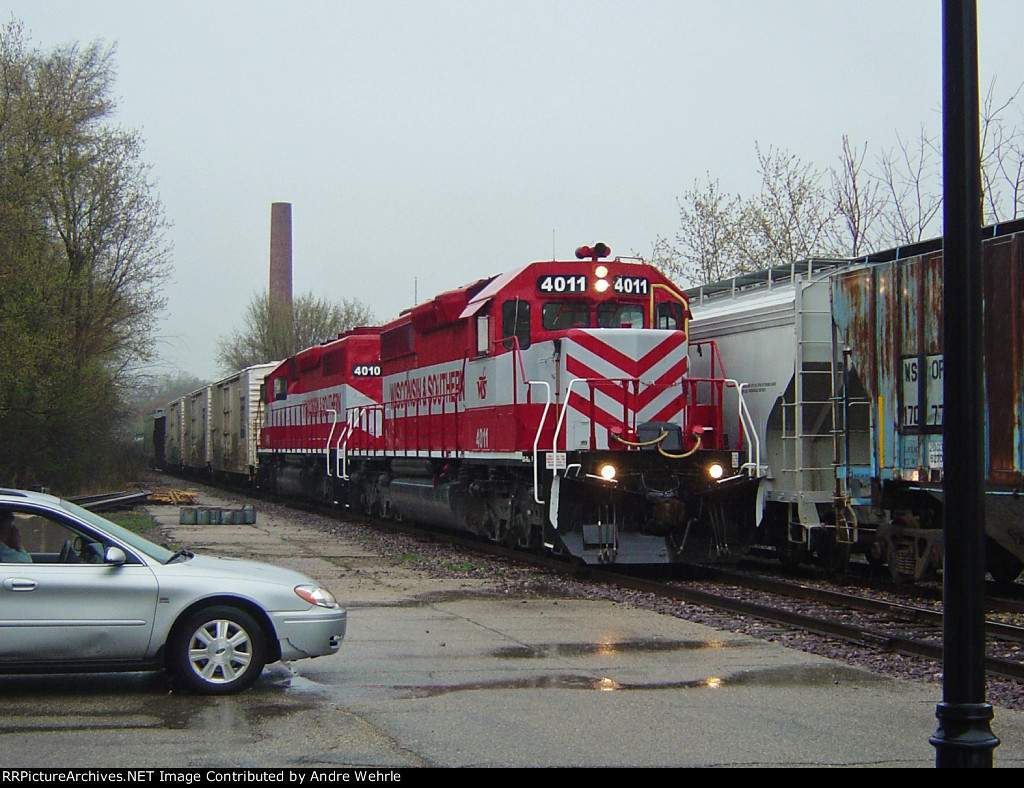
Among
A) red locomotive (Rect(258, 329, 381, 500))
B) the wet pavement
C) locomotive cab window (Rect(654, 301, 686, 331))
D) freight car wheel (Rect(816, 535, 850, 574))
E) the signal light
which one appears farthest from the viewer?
red locomotive (Rect(258, 329, 381, 500))

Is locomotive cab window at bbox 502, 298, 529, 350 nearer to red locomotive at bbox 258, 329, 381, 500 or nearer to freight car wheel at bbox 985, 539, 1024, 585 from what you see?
freight car wheel at bbox 985, 539, 1024, 585

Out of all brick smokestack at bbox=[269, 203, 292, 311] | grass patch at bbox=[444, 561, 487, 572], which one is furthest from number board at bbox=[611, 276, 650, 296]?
brick smokestack at bbox=[269, 203, 292, 311]

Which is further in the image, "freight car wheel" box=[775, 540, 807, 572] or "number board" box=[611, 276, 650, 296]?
"freight car wheel" box=[775, 540, 807, 572]

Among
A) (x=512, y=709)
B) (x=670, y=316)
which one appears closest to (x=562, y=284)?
(x=670, y=316)

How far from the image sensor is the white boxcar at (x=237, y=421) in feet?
125

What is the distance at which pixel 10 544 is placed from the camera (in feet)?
26.0

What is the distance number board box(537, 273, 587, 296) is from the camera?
15.3m

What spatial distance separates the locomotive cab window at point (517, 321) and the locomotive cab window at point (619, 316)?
97 cm

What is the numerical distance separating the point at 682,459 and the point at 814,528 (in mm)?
1819

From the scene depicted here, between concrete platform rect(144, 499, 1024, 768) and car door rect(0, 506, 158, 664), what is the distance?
1169 millimetres

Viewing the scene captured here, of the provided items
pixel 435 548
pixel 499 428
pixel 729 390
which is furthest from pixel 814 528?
pixel 435 548

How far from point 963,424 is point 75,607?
18.1 ft

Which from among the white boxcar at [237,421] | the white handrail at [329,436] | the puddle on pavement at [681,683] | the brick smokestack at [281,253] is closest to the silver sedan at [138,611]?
the puddle on pavement at [681,683]

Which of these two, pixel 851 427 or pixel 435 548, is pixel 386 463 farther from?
pixel 851 427
